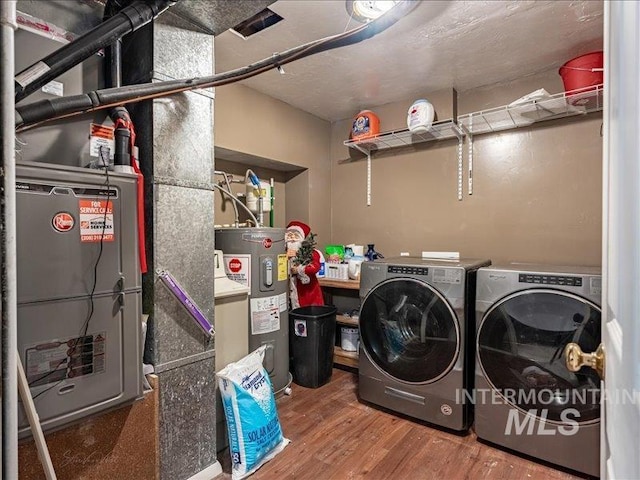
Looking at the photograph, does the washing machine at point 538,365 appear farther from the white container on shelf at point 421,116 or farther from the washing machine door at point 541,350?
the white container on shelf at point 421,116

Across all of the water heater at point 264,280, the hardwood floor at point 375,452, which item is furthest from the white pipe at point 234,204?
the hardwood floor at point 375,452

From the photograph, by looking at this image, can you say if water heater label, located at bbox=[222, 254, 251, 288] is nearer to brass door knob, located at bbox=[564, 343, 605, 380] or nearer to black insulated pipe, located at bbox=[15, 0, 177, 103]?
black insulated pipe, located at bbox=[15, 0, 177, 103]

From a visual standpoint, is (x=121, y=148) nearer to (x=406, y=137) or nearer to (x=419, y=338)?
(x=419, y=338)

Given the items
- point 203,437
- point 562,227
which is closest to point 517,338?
point 562,227

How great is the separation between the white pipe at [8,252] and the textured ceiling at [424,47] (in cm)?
133

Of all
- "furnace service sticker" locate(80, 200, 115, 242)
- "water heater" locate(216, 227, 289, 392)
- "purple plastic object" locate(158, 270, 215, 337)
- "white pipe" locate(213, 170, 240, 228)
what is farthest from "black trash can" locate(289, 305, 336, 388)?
"furnace service sticker" locate(80, 200, 115, 242)

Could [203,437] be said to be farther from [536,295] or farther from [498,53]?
[498,53]

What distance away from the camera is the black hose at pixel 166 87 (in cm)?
107

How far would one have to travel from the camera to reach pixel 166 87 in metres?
1.33

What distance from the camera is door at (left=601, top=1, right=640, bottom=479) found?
1.63ft

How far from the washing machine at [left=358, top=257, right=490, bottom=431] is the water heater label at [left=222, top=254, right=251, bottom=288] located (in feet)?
2.48

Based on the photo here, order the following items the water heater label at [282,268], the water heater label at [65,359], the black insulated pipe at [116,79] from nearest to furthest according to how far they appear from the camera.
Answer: the water heater label at [65,359] < the black insulated pipe at [116,79] < the water heater label at [282,268]

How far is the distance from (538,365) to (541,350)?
8 centimetres

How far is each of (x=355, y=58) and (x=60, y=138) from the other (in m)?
1.69
